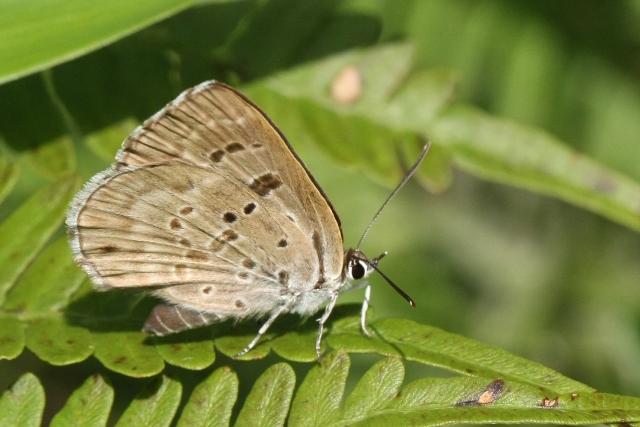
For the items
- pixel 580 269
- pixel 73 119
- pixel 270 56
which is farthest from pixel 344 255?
pixel 580 269

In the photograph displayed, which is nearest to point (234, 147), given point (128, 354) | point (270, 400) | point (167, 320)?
point (167, 320)

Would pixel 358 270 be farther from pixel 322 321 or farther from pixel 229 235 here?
pixel 229 235

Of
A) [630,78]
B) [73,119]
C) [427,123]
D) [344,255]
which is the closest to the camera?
[344,255]

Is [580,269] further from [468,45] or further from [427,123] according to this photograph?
[427,123]

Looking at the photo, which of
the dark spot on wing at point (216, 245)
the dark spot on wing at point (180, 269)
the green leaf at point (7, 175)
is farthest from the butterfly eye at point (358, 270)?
the green leaf at point (7, 175)

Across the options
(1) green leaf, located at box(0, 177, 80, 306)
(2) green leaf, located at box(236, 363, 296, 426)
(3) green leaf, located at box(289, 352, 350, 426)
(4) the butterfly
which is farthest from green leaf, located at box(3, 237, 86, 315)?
(3) green leaf, located at box(289, 352, 350, 426)

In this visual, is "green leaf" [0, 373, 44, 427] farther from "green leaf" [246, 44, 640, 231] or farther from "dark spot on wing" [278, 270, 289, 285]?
"green leaf" [246, 44, 640, 231]
